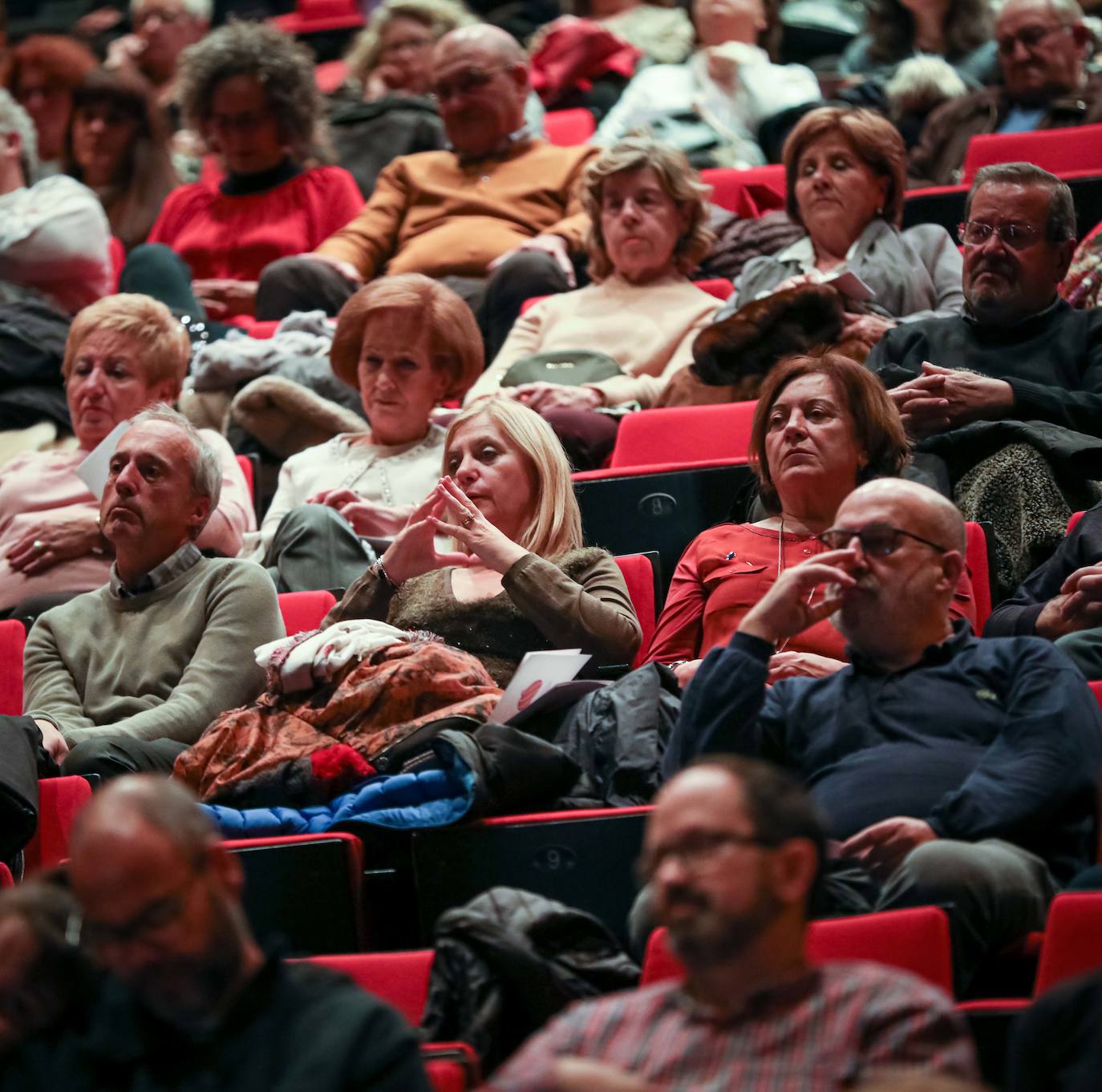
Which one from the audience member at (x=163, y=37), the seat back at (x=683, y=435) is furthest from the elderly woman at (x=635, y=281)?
the audience member at (x=163, y=37)

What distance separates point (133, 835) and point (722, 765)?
52cm

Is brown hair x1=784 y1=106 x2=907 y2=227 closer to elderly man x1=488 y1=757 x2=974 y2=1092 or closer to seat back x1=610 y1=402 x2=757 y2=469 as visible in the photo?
seat back x1=610 y1=402 x2=757 y2=469

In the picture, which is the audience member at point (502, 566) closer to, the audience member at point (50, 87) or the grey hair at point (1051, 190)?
the grey hair at point (1051, 190)

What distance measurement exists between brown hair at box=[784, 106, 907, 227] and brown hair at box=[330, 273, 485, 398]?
2.59 feet

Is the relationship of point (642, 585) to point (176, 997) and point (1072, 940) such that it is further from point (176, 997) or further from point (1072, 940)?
point (176, 997)

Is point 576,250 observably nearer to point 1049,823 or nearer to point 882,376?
point 882,376

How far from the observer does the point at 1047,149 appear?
4.93 metres

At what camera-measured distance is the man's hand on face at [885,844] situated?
2.33 meters

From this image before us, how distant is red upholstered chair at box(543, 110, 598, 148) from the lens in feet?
20.3

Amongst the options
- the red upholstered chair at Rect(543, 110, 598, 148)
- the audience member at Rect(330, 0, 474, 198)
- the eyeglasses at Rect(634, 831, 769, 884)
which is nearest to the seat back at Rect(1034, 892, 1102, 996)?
the eyeglasses at Rect(634, 831, 769, 884)

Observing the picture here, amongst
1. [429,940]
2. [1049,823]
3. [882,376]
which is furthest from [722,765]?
[882,376]

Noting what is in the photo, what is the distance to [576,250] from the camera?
504cm

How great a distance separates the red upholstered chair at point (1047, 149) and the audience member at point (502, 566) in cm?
197

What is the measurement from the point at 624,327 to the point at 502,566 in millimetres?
1478
